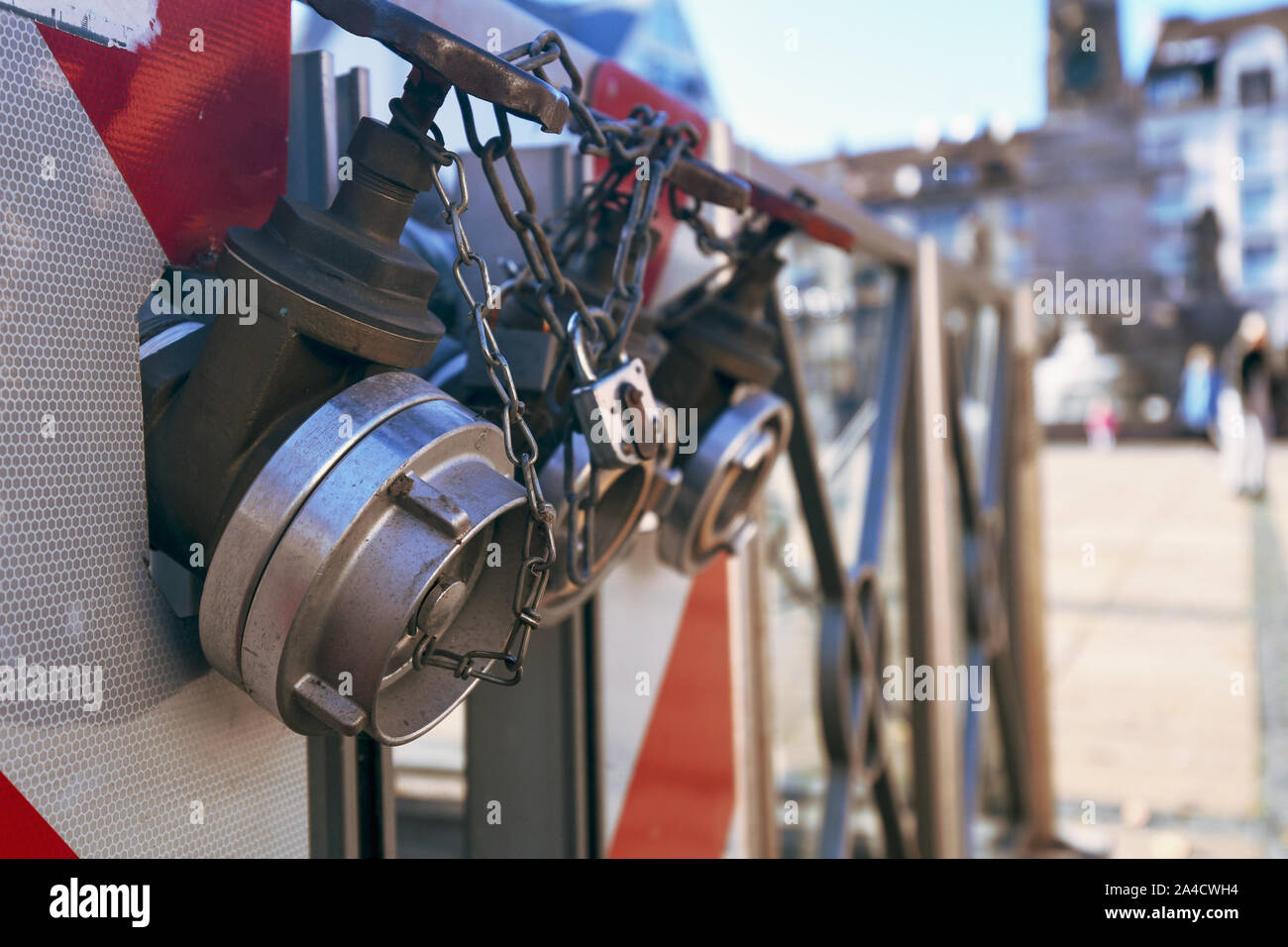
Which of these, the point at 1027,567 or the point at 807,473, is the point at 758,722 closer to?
the point at 807,473

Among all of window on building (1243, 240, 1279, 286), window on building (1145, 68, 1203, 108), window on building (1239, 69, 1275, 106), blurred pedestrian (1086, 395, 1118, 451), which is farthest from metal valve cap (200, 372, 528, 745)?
window on building (1145, 68, 1203, 108)

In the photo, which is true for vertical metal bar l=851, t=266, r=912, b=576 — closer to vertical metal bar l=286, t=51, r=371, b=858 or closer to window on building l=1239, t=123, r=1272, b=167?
vertical metal bar l=286, t=51, r=371, b=858

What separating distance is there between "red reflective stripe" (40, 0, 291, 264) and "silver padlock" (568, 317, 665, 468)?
287mm

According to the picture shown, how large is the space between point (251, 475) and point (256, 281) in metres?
0.13

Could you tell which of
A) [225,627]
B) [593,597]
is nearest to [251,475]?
[225,627]

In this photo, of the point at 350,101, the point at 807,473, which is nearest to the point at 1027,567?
the point at 807,473

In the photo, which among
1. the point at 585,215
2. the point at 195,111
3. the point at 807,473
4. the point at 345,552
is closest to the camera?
the point at 345,552

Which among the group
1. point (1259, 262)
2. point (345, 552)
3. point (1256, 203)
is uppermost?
point (1256, 203)

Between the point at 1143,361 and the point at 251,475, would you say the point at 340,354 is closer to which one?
the point at 251,475

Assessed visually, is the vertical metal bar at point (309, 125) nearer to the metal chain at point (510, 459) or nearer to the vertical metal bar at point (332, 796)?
the metal chain at point (510, 459)

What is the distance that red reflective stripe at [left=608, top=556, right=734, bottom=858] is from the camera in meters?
1.56

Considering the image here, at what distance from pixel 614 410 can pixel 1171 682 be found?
5764 millimetres

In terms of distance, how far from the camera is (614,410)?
2.90ft

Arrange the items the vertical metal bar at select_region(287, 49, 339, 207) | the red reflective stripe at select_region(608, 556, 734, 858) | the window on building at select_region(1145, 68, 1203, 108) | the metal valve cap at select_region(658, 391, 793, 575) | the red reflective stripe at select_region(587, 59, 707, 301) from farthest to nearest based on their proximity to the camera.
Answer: the window on building at select_region(1145, 68, 1203, 108) < the red reflective stripe at select_region(608, 556, 734, 858) < the red reflective stripe at select_region(587, 59, 707, 301) < the metal valve cap at select_region(658, 391, 793, 575) < the vertical metal bar at select_region(287, 49, 339, 207)
